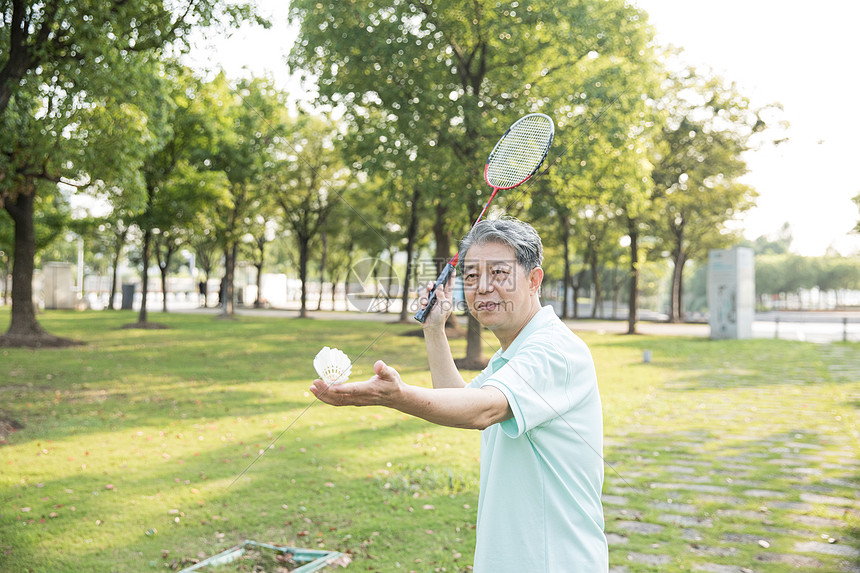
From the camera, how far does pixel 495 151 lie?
3.55 metres

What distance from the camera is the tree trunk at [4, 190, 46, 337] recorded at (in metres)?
20.6

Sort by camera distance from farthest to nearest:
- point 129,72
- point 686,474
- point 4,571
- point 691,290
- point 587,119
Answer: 1. point 691,290
2. point 587,119
3. point 129,72
4. point 686,474
5. point 4,571

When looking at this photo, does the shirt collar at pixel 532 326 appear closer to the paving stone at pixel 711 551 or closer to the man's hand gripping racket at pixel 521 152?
the man's hand gripping racket at pixel 521 152

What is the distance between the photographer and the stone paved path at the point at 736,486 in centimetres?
572

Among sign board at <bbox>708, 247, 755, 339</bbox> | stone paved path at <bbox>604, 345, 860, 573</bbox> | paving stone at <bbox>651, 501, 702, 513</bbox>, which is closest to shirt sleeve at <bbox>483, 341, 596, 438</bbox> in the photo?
stone paved path at <bbox>604, 345, 860, 573</bbox>

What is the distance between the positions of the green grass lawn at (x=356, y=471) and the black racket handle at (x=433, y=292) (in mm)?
284

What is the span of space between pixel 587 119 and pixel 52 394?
12203 millimetres

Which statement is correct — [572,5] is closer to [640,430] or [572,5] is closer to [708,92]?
[640,430]

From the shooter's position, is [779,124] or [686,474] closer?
[686,474]

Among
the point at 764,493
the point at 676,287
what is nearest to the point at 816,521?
the point at 764,493

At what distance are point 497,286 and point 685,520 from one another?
5.36 m

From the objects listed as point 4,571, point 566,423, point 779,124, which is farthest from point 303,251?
point 566,423

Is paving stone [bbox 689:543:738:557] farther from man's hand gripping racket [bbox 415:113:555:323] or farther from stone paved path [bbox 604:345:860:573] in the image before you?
man's hand gripping racket [bbox 415:113:555:323]

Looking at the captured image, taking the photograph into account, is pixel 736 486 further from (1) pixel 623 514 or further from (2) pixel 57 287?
(2) pixel 57 287
